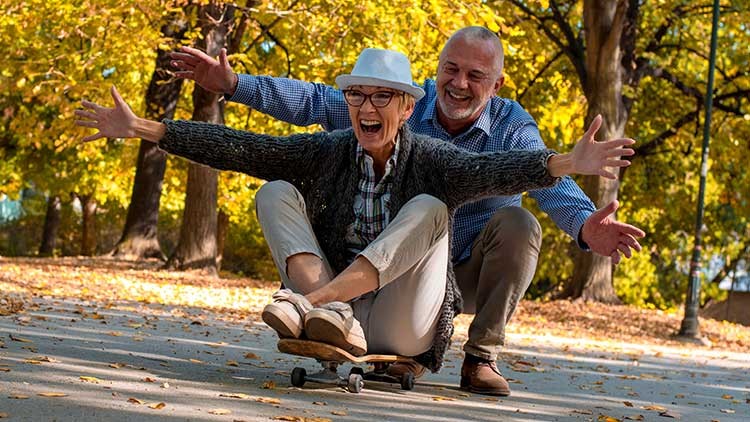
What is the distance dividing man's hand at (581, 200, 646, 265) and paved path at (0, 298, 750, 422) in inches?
33.5

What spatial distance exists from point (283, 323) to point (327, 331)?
0.62 ft

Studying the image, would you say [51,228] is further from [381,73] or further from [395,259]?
[395,259]

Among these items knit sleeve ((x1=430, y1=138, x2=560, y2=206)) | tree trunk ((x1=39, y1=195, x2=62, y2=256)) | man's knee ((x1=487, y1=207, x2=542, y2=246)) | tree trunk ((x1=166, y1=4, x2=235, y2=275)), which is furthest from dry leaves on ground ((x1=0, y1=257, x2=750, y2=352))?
tree trunk ((x1=39, y1=195, x2=62, y2=256))

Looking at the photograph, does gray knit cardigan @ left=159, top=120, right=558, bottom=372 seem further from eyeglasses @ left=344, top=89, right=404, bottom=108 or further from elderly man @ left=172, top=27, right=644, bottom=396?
elderly man @ left=172, top=27, right=644, bottom=396

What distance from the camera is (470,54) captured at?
21.6 ft

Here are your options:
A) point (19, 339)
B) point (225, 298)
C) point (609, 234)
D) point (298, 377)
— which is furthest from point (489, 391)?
point (225, 298)

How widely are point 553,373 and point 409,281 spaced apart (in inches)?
171

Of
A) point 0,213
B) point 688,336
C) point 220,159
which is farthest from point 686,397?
point 0,213

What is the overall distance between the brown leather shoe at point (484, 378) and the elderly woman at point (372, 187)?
23.9 inches

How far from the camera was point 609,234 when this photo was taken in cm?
571

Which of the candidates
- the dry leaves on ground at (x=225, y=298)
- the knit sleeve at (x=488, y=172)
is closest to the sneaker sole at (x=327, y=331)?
the knit sleeve at (x=488, y=172)

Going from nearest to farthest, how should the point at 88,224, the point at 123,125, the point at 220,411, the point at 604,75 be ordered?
the point at 220,411 < the point at 123,125 < the point at 604,75 < the point at 88,224

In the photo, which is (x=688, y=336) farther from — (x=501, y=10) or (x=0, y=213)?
(x=0, y=213)

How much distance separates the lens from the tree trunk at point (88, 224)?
39.7 m
